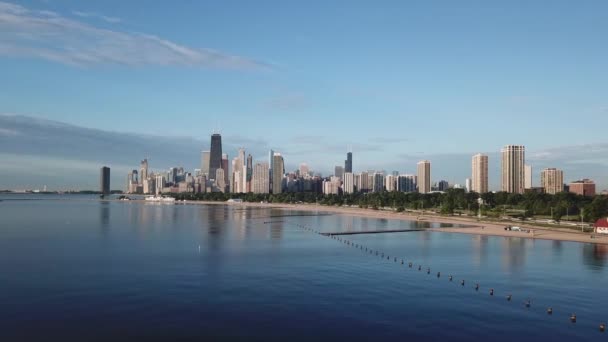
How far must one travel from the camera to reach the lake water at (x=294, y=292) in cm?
3803

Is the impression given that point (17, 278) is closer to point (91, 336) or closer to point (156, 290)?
point (156, 290)

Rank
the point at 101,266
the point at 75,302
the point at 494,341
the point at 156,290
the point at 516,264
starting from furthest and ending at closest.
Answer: the point at 516,264 < the point at 101,266 < the point at 156,290 < the point at 75,302 < the point at 494,341

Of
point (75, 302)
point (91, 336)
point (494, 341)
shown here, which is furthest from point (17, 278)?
point (494, 341)

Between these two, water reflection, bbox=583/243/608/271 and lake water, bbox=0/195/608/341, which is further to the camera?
water reflection, bbox=583/243/608/271

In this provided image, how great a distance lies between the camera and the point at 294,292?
166 feet

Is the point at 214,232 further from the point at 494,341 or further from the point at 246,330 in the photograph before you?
the point at 494,341

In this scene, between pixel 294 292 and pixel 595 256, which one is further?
pixel 595 256

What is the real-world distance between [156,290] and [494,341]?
32894mm

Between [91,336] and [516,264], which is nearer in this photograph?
[91,336]

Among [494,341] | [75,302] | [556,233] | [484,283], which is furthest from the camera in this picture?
[556,233]

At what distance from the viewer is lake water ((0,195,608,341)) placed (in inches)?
1497

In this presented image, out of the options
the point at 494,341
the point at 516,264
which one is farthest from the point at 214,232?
the point at 494,341

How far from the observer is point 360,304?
45562 mm

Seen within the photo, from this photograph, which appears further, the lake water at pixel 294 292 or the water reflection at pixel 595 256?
the water reflection at pixel 595 256
